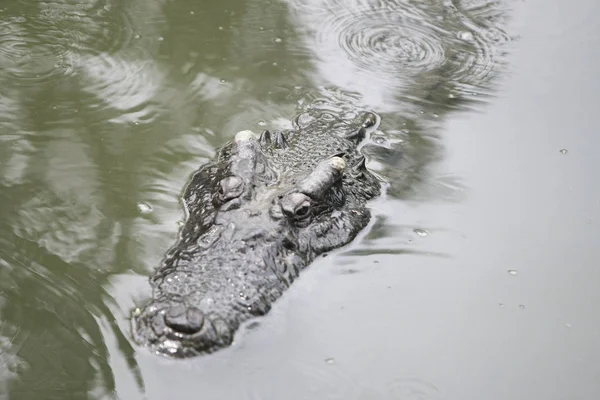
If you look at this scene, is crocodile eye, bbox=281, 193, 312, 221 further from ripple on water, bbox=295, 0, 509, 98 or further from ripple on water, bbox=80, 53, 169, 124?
ripple on water, bbox=295, 0, 509, 98

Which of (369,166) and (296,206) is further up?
(296,206)

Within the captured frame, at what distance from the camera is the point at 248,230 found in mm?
4305

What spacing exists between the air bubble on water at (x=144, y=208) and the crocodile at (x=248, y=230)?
277 millimetres

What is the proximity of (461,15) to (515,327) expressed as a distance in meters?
4.95

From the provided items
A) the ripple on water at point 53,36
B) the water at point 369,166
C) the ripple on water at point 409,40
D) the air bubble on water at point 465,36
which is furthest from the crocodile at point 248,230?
the air bubble on water at point 465,36

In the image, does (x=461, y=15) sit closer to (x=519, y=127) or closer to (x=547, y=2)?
(x=547, y=2)

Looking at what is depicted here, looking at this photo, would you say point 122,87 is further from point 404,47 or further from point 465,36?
point 465,36

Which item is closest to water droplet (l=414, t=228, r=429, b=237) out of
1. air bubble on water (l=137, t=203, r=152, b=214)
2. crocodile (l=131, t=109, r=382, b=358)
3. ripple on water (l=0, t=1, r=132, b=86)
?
crocodile (l=131, t=109, r=382, b=358)

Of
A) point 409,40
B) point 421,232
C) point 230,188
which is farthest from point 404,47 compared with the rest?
point 230,188

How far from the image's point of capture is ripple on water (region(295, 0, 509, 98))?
7.15 meters

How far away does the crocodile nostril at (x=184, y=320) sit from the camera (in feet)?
11.7

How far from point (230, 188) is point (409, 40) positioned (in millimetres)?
3969

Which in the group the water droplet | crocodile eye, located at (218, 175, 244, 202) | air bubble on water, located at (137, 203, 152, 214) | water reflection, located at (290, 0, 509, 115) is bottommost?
air bubble on water, located at (137, 203, 152, 214)

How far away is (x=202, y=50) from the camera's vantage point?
709 centimetres
